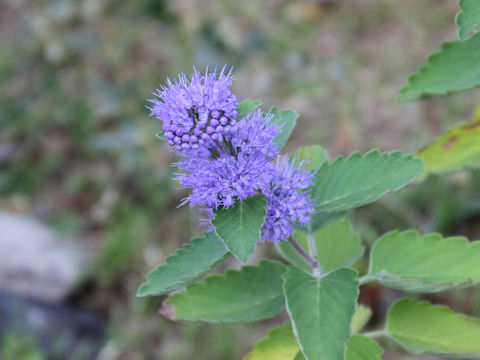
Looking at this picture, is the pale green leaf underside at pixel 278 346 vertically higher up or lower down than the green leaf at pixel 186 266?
lower down

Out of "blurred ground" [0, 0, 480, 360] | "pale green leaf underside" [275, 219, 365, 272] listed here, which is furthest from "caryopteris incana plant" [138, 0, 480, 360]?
"blurred ground" [0, 0, 480, 360]

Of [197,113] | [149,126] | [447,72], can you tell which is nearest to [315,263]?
[197,113]

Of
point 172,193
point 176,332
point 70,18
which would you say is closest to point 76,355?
point 176,332

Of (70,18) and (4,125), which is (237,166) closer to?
(70,18)

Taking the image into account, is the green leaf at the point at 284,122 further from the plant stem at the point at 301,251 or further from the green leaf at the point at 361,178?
the plant stem at the point at 301,251

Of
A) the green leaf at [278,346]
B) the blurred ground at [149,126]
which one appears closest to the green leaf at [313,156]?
the green leaf at [278,346]

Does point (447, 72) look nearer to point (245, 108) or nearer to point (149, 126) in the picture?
point (245, 108)

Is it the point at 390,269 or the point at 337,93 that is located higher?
the point at 337,93
